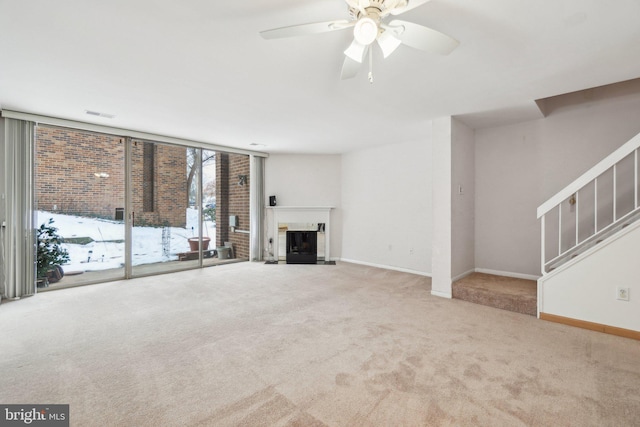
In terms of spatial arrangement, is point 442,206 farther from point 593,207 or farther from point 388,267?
point 388,267

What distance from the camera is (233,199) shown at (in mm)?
6738

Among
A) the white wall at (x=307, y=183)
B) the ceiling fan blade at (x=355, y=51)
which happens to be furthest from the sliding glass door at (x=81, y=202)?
the ceiling fan blade at (x=355, y=51)

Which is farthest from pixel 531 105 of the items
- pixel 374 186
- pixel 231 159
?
pixel 231 159

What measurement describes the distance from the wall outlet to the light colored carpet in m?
0.37

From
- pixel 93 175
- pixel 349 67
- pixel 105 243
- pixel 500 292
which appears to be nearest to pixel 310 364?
pixel 349 67

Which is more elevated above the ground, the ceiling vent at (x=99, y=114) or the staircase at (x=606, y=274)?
the ceiling vent at (x=99, y=114)

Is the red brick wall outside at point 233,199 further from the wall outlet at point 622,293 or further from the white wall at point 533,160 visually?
the wall outlet at point 622,293

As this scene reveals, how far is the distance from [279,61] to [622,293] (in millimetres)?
3778

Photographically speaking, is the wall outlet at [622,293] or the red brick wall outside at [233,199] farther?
the red brick wall outside at [233,199]

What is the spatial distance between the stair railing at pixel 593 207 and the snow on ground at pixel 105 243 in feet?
19.3

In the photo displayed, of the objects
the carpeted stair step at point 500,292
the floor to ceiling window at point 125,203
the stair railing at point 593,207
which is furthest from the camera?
the floor to ceiling window at point 125,203

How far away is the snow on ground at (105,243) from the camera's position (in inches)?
172

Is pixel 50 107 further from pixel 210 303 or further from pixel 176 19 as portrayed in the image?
pixel 210 303

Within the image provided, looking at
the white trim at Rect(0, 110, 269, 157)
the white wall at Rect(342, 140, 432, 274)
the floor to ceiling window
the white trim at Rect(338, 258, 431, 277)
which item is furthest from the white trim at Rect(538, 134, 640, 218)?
the floor to ceiling window
